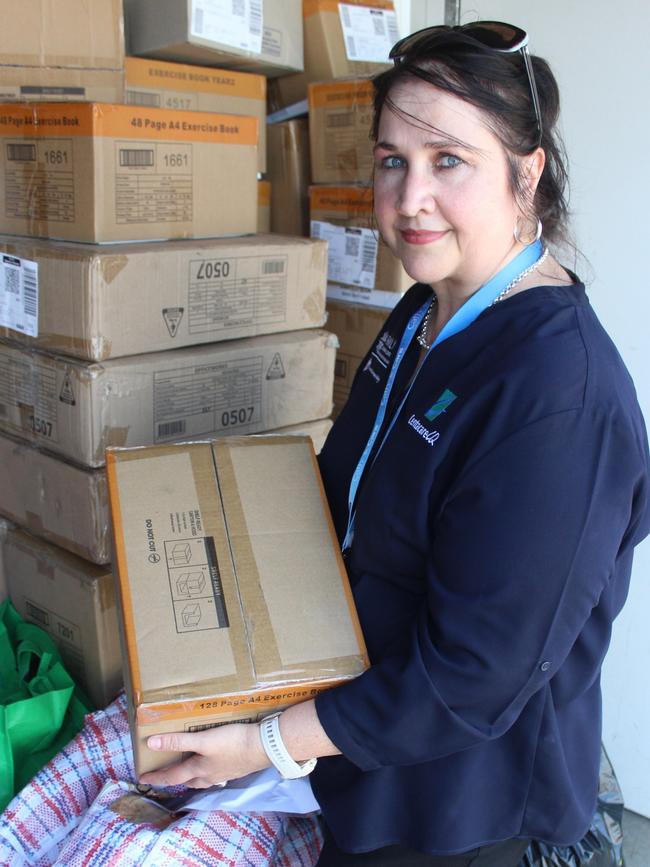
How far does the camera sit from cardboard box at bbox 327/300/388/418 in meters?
1.86

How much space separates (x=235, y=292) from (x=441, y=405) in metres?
0.70

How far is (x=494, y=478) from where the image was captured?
778 millimetres

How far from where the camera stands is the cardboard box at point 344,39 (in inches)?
76.8

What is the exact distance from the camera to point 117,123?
52.1 inches

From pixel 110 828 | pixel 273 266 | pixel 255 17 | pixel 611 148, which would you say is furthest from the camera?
pixel 255 17

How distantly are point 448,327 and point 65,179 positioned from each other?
2.54ft

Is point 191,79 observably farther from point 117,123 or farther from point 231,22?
point 117,123

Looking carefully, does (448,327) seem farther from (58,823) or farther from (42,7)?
(42,7)

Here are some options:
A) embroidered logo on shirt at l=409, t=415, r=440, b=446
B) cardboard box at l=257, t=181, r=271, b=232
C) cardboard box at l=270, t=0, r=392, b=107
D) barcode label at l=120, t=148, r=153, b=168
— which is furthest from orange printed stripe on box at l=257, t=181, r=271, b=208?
embroidered logo on shirt at l=409, t=415, r=440, b=446

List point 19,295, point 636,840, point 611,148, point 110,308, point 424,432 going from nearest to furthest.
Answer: point 424,432 < point 110,308 < point 19,295 < point 611,148 < point 636,840

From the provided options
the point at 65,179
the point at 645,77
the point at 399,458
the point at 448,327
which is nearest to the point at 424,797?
the point at 399,458

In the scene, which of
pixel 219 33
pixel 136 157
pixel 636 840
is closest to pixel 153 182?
pixel 136 157

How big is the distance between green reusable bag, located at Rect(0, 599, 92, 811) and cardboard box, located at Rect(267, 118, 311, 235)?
1.13 m

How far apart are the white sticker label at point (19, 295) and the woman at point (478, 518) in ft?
2.18
